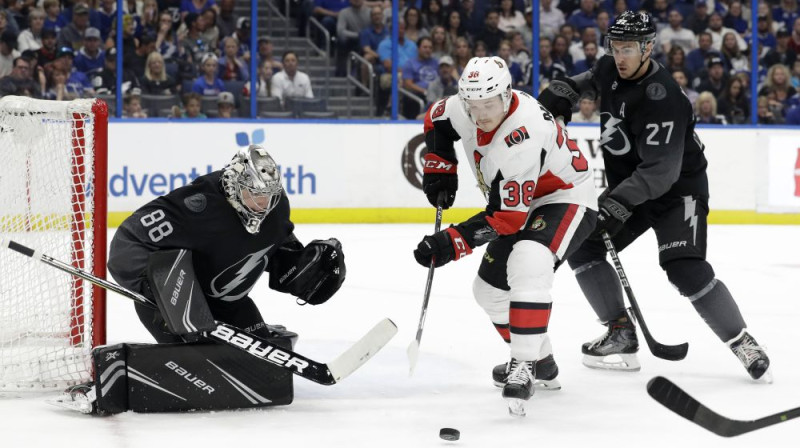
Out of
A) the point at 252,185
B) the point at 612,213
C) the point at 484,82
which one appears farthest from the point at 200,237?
the point at 612,213

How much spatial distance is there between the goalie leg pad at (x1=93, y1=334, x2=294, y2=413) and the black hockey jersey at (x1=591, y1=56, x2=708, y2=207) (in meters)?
1.25

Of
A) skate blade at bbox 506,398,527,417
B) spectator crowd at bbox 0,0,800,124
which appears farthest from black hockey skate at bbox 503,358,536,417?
Result: spectator crowd at bbox 0,0,800,124

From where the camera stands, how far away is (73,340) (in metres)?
3.24

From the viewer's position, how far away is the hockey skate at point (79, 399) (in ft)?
9.29

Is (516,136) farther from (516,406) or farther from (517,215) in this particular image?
(516,406)

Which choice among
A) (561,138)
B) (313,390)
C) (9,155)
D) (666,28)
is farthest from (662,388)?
(666,28)

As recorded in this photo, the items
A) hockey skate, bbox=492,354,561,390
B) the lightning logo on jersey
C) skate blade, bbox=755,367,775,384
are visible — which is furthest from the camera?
skate blade, bbox=755,367,775,384

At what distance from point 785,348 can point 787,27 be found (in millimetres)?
5461

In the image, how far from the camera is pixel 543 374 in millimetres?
3199

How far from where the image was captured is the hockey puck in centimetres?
266

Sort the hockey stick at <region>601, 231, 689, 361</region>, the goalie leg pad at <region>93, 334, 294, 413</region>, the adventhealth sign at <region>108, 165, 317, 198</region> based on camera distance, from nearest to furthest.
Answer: the goalie leg pad at <region>93, 334, 294, 413</region> < the hockey stick at <region>601, 231, 689, 361</region> < the adventhealth sign at <region>108, 165, 317, 198</region>

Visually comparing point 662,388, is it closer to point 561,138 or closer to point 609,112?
point 561,138

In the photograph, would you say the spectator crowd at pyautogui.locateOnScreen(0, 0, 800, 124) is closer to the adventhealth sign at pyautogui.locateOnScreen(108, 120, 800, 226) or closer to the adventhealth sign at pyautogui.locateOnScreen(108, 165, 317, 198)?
the adventhealth sign at pyautogui.locateOnScreen(108, 120, 800, 226)

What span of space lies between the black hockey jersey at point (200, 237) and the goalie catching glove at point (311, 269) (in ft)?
0.35
